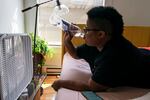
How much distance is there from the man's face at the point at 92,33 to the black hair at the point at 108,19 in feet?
0.09

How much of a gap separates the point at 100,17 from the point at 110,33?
0.11 metres

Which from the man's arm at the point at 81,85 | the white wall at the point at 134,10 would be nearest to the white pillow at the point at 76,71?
the man's arm at the point at 81,85

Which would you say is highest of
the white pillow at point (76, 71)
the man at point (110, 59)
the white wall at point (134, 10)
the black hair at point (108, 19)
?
the white wall at point (134, 10)

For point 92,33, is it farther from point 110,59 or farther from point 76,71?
point 76,71

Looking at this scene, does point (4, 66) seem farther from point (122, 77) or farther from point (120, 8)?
point (120, 8)

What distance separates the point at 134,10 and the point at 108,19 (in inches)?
75.1

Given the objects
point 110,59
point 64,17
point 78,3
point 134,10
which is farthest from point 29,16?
point 110,59

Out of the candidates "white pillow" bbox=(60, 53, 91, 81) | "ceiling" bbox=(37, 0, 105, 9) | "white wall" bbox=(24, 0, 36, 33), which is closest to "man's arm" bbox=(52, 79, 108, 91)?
"white pillow" bbox=(60, 53, 91, 81)

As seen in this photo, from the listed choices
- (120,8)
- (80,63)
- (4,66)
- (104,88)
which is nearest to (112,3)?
(120,8)

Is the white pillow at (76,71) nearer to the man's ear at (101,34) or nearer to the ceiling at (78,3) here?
the man's ear at (101,34)

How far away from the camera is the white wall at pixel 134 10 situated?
292cm

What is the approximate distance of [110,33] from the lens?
121cm

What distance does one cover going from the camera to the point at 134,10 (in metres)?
2.95

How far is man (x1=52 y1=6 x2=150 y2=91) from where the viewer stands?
1138 millimetres
